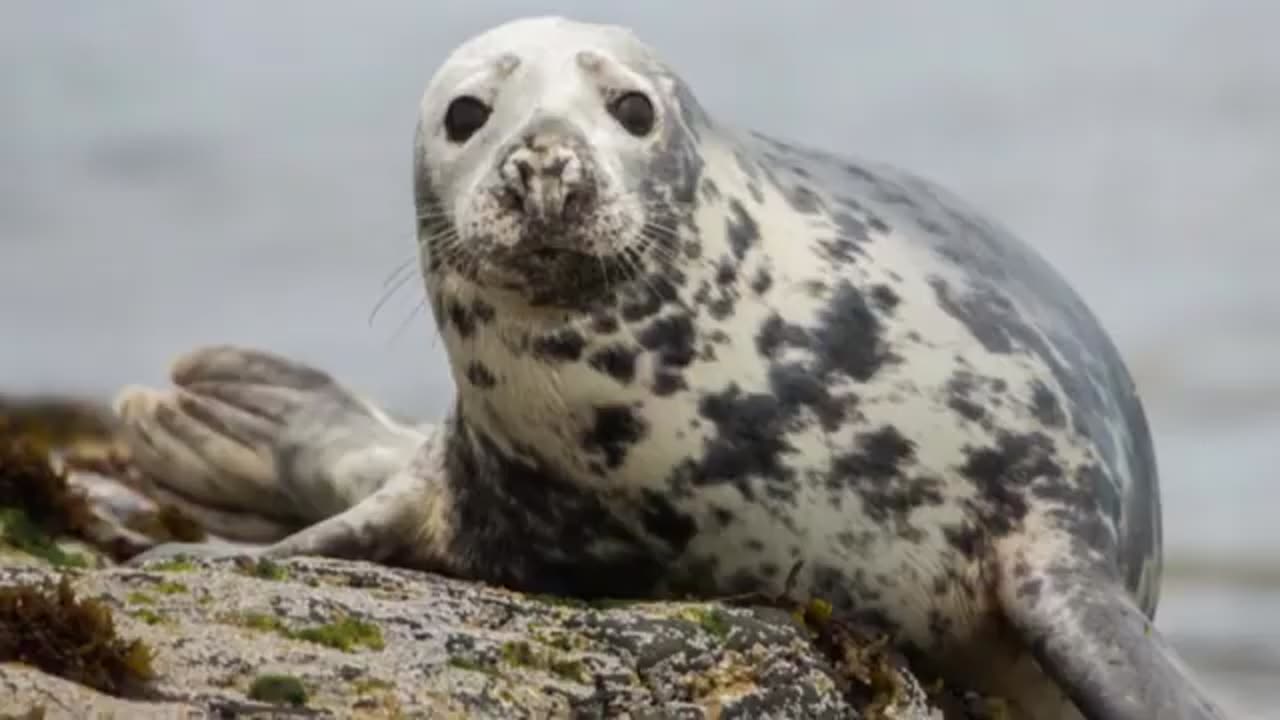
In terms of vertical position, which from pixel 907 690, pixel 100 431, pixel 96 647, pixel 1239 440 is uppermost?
pixel 1239 440

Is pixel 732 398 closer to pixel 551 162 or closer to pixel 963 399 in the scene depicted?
pixel 963 399

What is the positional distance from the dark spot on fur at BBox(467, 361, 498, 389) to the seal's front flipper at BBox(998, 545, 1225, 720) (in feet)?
3.67

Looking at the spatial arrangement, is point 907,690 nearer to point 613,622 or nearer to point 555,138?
point 613,622

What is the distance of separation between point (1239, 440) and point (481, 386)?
27.6 feet

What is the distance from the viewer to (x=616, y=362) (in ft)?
19.9

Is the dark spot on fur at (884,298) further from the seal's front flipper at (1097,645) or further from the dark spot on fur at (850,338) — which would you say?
the seal's front flipper at (1097,645)

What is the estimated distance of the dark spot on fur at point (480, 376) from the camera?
20.3ft

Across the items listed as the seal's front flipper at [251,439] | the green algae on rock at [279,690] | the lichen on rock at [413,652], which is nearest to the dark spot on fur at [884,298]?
the lichen on rock at [413,652]

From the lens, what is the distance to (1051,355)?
6633 mm

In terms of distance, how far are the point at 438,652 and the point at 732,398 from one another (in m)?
1.13

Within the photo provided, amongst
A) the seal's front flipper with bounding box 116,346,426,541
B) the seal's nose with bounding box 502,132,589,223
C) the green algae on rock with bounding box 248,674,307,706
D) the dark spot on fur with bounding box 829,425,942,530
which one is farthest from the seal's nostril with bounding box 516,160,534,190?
the seal's front flipper with bounding box 116,346,426,541

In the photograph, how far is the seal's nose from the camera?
5750 mm

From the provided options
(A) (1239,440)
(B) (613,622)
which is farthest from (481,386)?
(A) (1239,440)

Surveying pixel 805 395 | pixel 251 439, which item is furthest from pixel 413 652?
pixel 251 439
